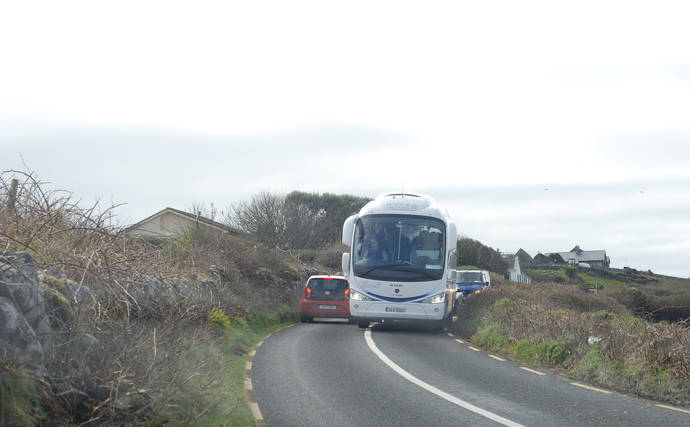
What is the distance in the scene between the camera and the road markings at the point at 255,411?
8191 mm

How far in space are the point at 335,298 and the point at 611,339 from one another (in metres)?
13.7

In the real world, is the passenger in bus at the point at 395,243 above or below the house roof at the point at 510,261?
below

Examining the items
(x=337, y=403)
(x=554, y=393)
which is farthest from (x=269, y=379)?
(x=554, y=393)

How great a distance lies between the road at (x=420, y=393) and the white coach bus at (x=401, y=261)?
375 cm

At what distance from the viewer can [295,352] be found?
48.5 feet

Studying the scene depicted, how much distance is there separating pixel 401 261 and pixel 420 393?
9722mm

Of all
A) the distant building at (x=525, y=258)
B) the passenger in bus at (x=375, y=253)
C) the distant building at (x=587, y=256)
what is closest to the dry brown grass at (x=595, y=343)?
the passenger in bus at (x=375, y=253)

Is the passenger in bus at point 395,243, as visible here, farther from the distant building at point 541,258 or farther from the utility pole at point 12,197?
the distant building at point 541,258

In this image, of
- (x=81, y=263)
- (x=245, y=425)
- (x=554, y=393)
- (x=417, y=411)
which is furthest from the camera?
(x=554, y=393)

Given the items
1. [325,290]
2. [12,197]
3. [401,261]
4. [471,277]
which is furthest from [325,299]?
[471,277]

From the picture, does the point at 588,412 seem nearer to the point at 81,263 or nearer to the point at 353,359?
the point at 353,359

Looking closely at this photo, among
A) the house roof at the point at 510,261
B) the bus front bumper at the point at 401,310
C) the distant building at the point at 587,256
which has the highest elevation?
the distant building at the point at 587,256

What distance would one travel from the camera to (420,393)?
1005 centimetres

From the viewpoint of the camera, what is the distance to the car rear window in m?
24.3
